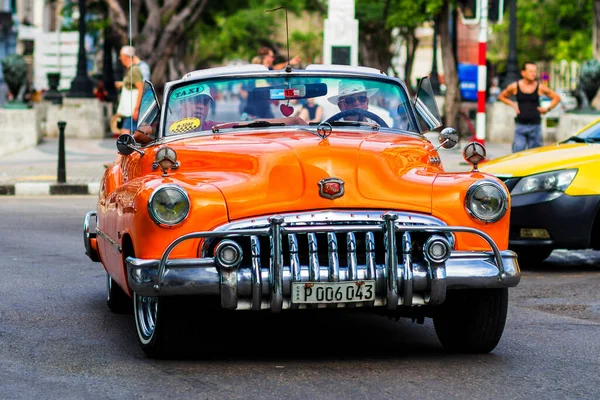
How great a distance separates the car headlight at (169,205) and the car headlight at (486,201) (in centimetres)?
140

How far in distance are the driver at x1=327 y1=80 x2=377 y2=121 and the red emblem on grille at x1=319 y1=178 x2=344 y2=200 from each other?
143 cm

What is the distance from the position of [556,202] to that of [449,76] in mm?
22919

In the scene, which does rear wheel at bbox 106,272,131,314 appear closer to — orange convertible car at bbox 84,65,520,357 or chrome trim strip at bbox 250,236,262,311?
orange convertible car at bbox 84,65,520,357

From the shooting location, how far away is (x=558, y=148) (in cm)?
1132

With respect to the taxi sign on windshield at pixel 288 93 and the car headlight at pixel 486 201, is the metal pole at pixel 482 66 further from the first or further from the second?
the car headlight at pixel 486 201

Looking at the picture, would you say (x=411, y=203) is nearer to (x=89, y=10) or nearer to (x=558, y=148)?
(x=558, y=148)

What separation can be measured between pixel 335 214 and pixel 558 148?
5.34 meters

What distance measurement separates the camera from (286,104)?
7.92 metres

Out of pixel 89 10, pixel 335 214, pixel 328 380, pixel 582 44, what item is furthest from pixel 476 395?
pixel 582 44

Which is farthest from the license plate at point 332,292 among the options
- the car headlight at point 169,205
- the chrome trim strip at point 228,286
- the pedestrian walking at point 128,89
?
the pedestrian walking at point 128,89

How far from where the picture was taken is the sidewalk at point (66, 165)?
62.1 ft

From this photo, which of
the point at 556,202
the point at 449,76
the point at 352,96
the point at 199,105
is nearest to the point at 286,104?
the point at 352,96

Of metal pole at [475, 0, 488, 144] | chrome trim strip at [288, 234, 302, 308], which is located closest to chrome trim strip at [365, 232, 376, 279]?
chrome trim strip at [288, 234, 302, 308]

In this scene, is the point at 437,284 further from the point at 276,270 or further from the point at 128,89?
the point at 128,89
